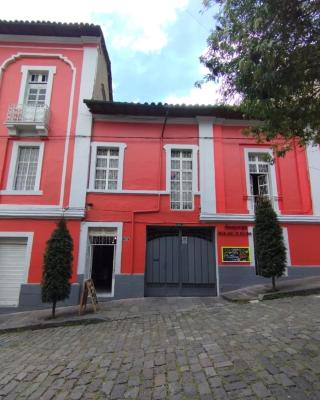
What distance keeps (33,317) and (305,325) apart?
773 centimetres

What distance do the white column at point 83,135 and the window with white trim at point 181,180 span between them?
11.3 feet

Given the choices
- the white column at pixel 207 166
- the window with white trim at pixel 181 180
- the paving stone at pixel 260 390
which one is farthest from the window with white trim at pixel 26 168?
the paving stone at pixel 260 390

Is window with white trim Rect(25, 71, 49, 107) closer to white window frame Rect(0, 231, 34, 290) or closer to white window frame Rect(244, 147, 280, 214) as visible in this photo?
white window frame Rect(0, 231, 34, 290)

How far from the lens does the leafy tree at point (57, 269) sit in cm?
905

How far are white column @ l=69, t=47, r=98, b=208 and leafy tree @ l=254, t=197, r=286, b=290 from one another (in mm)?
6505

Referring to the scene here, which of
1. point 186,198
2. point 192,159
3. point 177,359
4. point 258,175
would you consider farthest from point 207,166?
point 177,359

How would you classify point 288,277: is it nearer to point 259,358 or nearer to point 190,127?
point 190,127

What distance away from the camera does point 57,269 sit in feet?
30.2

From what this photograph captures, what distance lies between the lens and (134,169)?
1243 cm

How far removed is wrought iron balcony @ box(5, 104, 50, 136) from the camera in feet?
39.6

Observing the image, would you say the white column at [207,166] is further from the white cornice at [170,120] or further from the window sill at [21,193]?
the window sill at [21,193]

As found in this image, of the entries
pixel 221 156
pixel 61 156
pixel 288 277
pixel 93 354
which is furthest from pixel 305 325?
pixel 61 156

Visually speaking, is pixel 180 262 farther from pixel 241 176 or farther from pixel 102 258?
pixel 241 176

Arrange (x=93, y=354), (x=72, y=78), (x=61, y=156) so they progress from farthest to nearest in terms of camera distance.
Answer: (x=72, y=78) → (x=61, y=156) → (x=93, y=354)
